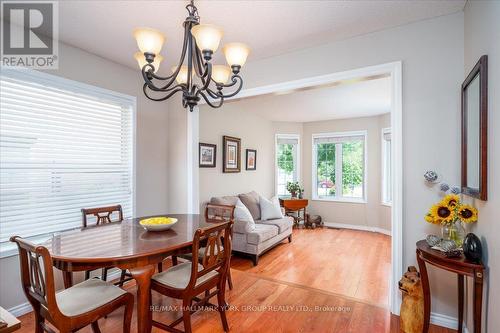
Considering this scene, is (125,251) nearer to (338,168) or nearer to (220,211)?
(220,211)

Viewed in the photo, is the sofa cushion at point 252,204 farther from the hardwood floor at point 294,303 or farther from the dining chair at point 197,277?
the dining chair at point 197,277

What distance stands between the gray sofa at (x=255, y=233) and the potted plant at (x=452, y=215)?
2174 mm

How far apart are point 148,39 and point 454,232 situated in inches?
97.0

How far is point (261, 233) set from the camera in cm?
358

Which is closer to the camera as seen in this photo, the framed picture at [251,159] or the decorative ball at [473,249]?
the decorative ball at [473,249]

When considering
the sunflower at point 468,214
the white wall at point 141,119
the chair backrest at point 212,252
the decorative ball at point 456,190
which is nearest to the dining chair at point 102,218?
the white wall at point 141,119

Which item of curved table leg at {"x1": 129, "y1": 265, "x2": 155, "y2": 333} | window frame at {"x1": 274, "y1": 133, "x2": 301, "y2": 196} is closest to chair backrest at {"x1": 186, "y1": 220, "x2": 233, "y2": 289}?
curved table leg at {"x1": 129, "y1": 265, "x2": 155, "y2": 333}

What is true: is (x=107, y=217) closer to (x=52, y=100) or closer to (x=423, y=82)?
(x=52, y=100)

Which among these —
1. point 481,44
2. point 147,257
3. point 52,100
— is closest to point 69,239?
point 147,257

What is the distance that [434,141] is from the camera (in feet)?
6.75

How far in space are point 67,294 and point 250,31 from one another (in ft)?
8.03

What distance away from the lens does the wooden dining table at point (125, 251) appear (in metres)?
Result: 1.46

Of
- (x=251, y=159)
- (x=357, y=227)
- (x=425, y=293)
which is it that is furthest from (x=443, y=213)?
(x=357, y=227)

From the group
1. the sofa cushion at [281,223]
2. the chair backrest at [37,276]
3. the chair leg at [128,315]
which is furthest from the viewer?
the sofa cushion at [281,223]
